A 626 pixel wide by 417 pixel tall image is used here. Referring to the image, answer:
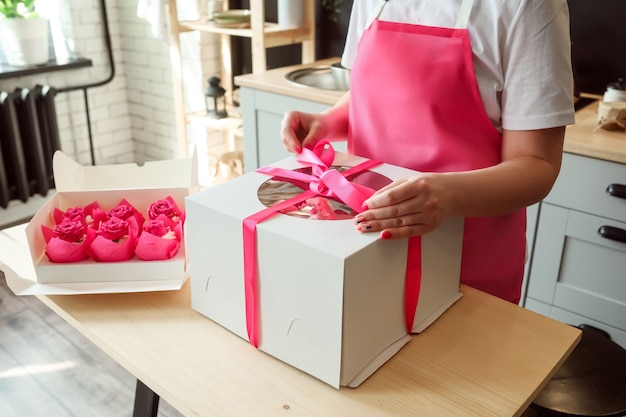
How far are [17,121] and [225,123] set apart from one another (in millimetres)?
1111

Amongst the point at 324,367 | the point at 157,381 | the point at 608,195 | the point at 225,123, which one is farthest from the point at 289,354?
the point at 225,123

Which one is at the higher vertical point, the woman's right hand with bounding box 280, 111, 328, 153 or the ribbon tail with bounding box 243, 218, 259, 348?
the woman's right hand with bounding box 280, 111, 328, 153

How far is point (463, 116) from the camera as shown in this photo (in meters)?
0.98

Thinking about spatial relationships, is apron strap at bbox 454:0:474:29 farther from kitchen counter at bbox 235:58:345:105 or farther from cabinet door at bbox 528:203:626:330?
kitchen counter at bbox 235:58:345:105

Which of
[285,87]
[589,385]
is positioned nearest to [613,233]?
[589,385]

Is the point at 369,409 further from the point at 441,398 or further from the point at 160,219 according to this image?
the point at 160,219

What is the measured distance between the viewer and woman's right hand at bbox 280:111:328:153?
41.3 inches

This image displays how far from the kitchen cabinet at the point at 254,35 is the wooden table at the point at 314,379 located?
72.4 inches

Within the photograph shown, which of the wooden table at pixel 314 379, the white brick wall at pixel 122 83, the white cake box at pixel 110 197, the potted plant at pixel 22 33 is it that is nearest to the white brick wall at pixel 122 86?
the white brick wall at pixel 122 83

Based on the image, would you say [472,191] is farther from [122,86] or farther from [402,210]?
[122,86]

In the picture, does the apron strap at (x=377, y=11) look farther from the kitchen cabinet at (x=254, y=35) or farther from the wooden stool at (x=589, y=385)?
the kitchen cabinet at (x=254, y=35)

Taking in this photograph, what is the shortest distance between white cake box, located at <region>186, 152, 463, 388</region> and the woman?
0.18ft

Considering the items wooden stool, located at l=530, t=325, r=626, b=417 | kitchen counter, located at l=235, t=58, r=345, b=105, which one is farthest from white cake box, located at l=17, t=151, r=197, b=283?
kitchen counter, located at l=235, t=58, r=345, b=105

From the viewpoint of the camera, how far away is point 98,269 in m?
0.95
